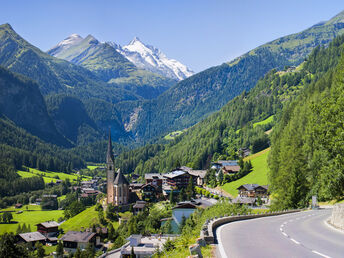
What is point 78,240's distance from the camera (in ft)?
261

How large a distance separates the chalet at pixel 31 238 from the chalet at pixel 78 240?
12.8m

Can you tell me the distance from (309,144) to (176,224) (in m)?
32.8

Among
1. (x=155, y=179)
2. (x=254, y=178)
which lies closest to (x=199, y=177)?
(x=155, y=179)

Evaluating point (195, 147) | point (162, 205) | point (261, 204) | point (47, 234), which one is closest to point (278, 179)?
point (261, 204)

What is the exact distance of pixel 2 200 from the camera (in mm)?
153750

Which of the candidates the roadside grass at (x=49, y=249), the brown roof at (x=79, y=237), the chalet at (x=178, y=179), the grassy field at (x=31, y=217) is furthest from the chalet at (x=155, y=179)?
the brown roof at (x=79, y=237)

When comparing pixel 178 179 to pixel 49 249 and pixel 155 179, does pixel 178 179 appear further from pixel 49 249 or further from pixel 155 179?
pixel 49 249

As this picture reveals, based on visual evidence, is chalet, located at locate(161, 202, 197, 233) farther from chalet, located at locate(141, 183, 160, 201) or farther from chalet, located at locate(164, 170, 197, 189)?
chalet, located at locate(164, 170, 197, 189)

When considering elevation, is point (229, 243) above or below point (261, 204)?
above

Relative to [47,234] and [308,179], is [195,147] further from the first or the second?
[308,179]

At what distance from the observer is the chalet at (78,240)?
78.1 m

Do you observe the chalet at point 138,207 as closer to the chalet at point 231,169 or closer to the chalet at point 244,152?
the chalet at point 231,169

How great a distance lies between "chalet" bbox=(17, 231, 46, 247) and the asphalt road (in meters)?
78.6

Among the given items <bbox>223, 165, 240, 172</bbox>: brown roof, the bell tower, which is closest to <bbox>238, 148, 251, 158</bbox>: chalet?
<bbox>223, 165, 240, 172</bbox>: brown roof
